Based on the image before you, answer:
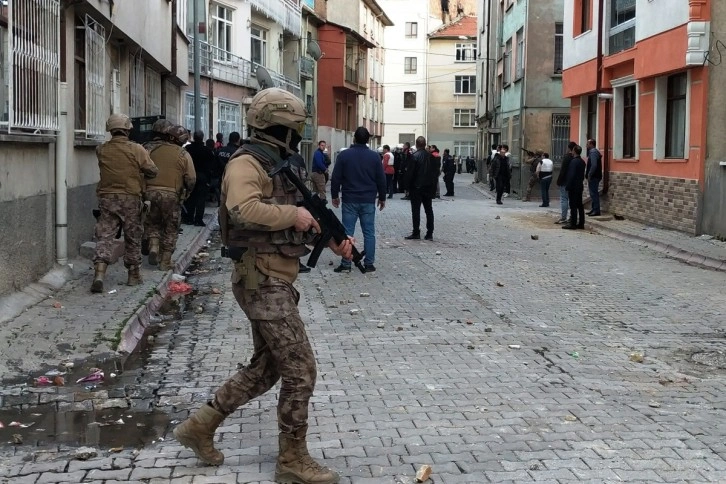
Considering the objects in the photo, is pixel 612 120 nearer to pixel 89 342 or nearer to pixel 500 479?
pixel 89 342

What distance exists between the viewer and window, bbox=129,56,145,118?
56.5 ft

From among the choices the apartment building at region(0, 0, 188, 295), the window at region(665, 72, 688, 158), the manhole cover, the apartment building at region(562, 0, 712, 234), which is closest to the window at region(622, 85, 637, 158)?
the apartment building at region(562, 0, 712, 234)

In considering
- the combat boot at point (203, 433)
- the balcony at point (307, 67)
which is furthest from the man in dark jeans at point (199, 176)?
the balcony at point (307, 67)

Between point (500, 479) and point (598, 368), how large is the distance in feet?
8.68

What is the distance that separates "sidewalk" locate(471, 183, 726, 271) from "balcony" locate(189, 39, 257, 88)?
14.0 m

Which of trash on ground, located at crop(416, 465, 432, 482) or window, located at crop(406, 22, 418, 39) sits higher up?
window, located at crop(406, 22, 418, 39)

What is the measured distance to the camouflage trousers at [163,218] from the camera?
36.9 feet

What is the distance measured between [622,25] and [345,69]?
3046cm

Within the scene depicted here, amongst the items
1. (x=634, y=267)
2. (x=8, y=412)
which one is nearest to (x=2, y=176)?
(x=8, y=412)

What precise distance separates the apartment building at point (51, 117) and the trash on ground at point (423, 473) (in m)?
5.20

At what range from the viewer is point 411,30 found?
76438mm

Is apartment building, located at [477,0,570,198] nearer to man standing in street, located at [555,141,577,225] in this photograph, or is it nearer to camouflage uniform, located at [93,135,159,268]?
man standing in street, located at [555,141,577,225]

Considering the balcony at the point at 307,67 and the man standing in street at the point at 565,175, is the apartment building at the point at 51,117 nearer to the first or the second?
the man standing in street at the point at 565,175

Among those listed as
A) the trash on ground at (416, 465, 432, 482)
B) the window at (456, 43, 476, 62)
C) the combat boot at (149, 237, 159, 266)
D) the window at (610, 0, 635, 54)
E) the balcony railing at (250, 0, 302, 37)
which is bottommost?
the trash on ground at (416, 465, 432, 482)
